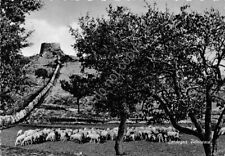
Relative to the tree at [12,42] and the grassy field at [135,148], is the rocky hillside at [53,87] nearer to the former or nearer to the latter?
the tree at [12,42]

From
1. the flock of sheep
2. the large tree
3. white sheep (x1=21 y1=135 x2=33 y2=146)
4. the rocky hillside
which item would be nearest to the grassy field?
the flock of sheep

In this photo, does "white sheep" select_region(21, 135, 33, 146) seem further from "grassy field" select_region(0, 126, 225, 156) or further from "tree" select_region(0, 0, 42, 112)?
"tree" select_region(0, 0, 42, 112)

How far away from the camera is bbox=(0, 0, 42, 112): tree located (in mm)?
17016

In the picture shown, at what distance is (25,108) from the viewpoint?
3.75 m

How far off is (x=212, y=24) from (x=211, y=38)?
2.25 feet

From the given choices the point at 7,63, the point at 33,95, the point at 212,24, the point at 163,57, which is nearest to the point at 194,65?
the point at 163,57

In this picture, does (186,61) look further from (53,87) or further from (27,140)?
(27,140)

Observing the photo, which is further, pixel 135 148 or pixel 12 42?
pixel 135 148

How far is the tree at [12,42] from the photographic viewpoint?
17.0 m

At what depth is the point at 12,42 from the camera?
17.8 meters

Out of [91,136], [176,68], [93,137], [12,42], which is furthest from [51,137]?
[176,68]

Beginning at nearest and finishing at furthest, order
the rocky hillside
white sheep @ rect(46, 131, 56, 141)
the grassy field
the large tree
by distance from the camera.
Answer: the rocky hillside
the large tree
the grassy field
white sheep @ rect(46, 131, 56, 141)

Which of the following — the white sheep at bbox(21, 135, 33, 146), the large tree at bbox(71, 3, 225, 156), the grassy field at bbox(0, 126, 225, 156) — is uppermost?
the large tree at bbox(71, 3, 225, 156)

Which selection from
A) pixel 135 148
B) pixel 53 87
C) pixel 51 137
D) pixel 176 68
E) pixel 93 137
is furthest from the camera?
pixel 51 137
